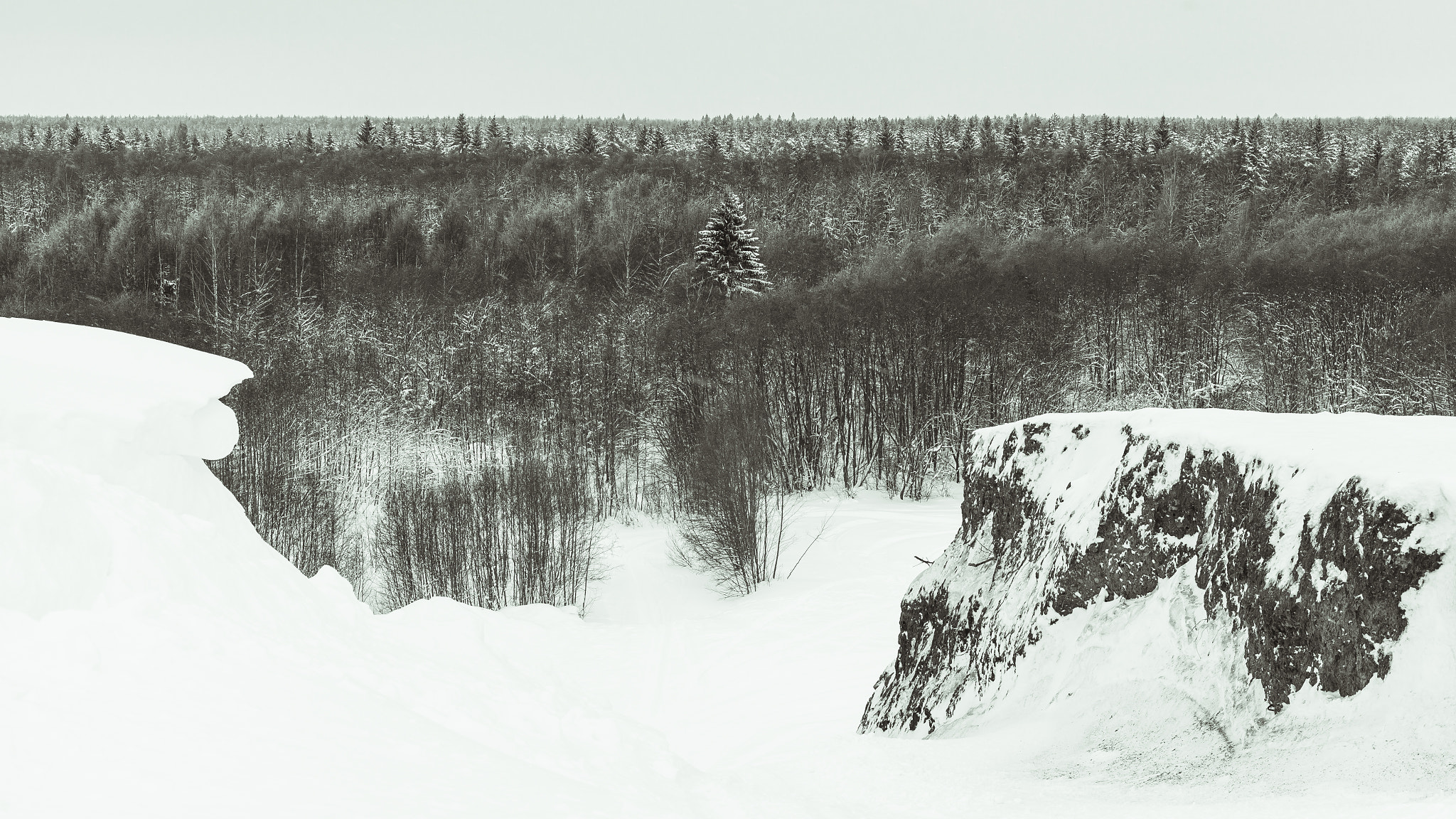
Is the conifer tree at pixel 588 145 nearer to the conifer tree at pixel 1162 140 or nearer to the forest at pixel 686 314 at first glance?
the forest at pixel 686 314

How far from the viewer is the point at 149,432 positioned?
6.70 metres

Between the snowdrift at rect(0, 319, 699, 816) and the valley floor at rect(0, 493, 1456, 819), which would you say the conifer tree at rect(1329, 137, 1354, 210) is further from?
the snowdrift at rect(0, 319, 699, 816)

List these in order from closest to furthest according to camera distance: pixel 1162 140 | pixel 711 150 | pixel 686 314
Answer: pixel 686 314, pixel 1162 140, pixel 711 150

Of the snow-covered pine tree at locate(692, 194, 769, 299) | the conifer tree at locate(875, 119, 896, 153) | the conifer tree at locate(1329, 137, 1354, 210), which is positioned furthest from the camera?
the conifer tree at locate(875, 119, 896, 153)

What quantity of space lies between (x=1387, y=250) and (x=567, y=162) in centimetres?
6326

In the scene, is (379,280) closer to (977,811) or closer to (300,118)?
(977,811)

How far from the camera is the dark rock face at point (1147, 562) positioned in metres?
3.92

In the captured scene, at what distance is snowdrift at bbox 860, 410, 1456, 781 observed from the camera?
12.2ft

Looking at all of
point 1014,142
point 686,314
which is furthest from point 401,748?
point 1014,142

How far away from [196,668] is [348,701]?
2.77 ft

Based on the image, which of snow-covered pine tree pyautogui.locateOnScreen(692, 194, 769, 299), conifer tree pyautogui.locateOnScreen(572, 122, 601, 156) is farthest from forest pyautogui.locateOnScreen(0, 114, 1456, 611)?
conifer tree pyautogui.locateOnScreen(572, 122, 601, 156)

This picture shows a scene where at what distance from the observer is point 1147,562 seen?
18.5 ft

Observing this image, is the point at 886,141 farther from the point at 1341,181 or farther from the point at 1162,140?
the point at 1341,181

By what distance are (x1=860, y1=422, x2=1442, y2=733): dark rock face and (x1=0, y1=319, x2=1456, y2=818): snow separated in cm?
18
